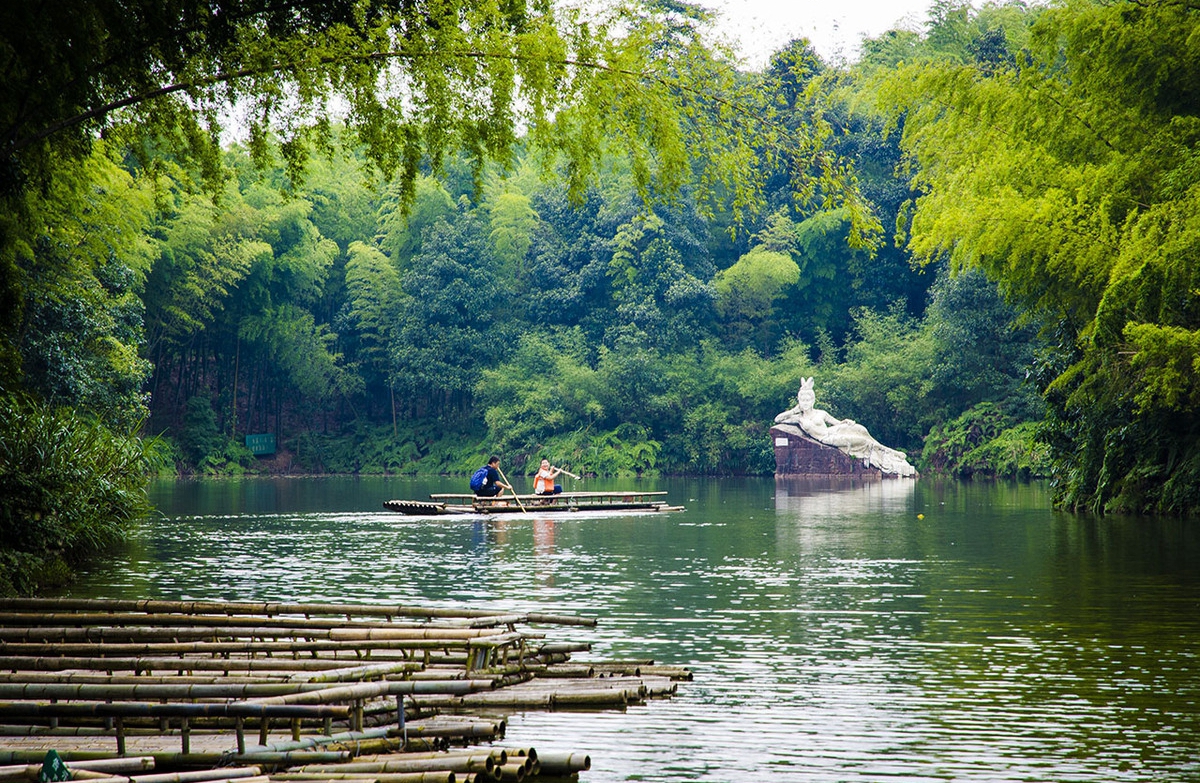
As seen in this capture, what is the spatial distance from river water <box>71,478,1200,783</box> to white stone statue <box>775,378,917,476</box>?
14862mm

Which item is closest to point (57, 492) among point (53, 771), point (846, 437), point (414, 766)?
point (53, 771)

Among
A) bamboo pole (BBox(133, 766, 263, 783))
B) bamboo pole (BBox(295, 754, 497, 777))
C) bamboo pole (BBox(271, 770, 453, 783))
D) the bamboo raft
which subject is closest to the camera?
bamboo pole (BBox(133, 766, 263, 783))

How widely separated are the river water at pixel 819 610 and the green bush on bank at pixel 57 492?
0.55m

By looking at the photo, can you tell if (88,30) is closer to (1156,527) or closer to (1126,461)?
(1156,527)

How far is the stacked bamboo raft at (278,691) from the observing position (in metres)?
5.83

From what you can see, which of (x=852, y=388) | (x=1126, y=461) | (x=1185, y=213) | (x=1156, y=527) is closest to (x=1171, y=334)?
(x=1185, y=213)

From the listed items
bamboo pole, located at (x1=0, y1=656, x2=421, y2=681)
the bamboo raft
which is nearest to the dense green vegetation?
bamboo pole, located at (x1=0, y1=656, x2=421, y2=681)

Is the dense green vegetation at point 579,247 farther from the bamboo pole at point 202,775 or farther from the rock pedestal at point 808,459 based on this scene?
Result: the bamboo pole at point 202,775

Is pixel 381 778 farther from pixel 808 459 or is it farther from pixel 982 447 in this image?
pixel 982 447

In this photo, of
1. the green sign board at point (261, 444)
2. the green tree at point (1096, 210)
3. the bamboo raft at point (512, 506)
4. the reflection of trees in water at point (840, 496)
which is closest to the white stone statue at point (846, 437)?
the reflection of trees in water at point (840, 496)

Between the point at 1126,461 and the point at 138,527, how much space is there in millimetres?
16619

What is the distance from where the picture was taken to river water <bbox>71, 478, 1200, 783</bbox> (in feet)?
23.9

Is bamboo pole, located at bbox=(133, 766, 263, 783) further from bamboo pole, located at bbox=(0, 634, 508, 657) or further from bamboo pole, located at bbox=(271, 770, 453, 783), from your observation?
bamboo pole, located at bbox=(0, 634, 508, 657)

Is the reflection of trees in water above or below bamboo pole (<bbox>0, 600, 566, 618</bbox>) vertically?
below
